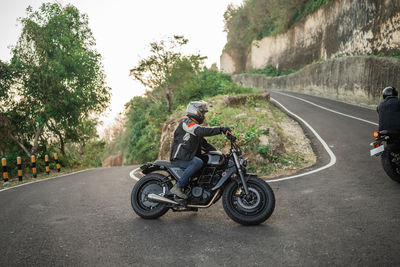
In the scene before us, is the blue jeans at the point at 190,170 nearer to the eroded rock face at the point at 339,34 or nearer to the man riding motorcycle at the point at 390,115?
the man riding motorcycle at the point at 390,115

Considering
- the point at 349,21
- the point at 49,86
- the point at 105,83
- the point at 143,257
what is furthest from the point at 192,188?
the point at 349,21

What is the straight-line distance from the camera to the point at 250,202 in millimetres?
4508

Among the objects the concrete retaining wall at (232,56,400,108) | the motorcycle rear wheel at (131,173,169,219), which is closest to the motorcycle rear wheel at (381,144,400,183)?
the motorcycle rear wheel at (131,173,169,219)

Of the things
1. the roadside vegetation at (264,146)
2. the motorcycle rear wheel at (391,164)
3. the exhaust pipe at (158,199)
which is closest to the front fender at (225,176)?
the exhaust pipe at (158,199)

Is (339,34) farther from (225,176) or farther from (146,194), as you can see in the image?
(146,194)

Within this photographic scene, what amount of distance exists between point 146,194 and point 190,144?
1.28 m

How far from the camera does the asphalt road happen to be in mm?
3406

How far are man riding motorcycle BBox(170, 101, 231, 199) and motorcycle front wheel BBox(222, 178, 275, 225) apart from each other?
686 millimetres

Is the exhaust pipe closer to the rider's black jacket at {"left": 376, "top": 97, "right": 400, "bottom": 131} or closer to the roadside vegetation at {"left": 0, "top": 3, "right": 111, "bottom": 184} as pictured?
the rider's black jacket at {"left": 376, "top": 97, "right": 400, "bottom": 131}

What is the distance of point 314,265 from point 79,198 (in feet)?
19.0

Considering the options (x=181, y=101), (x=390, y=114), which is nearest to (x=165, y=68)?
(x=181, y=101)

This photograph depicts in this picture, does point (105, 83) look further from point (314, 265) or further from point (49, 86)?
point (314, 265)

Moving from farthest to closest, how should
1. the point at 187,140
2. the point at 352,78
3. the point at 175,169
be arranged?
the point at 352,78, the point at 175,169, the point at 187,140

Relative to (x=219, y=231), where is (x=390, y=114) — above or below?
above
